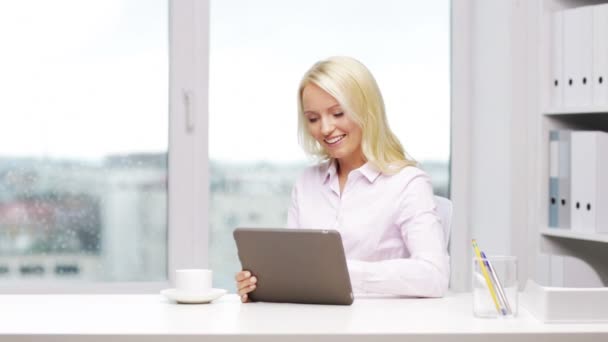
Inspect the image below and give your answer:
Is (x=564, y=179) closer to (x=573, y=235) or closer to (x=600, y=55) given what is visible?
(x=573, y=235)

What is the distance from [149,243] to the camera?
11.3 ft

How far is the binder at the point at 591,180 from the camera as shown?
2.68 m

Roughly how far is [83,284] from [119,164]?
1.74ft

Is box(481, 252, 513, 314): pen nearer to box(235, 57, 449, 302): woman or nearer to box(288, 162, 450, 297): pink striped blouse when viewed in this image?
box(288, 162, 450, 297): pink striped blouse

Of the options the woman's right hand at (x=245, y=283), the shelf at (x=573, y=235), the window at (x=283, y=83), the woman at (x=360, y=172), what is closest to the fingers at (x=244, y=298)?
the woman's right hand at (x=245, y=283)

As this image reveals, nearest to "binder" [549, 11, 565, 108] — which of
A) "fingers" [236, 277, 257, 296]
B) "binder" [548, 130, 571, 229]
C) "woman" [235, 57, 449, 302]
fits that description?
"binder" [548, 130, 571, 229]

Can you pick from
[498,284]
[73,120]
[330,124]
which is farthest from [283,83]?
[498,284]

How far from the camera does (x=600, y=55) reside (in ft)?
8.75

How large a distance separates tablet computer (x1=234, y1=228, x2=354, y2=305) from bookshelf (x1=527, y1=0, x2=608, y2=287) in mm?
1350

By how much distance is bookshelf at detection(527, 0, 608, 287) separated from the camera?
2.85 metres

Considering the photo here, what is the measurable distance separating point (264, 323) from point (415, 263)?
65cm

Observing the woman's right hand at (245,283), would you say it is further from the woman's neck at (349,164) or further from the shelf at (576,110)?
the shelf at (576,110)

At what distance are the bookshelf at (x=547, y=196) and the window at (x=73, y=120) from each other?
1.52 m

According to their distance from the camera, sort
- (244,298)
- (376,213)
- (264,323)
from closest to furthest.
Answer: (264,323)
(244,298)
(376,213)
